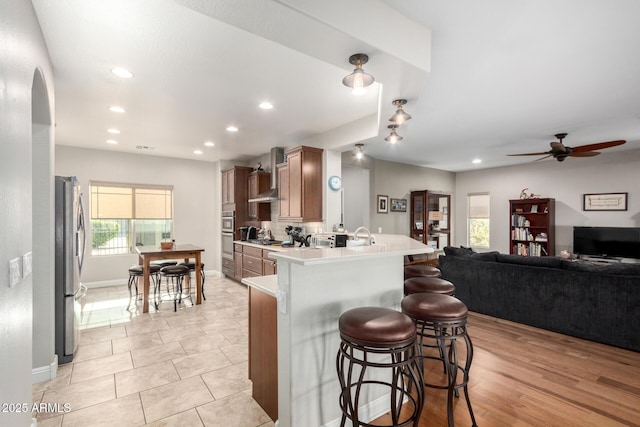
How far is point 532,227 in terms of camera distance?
694 cm

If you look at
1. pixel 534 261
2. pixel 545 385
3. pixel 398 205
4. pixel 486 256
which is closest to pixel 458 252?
pixel 486 256

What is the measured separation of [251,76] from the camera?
2.91 metres

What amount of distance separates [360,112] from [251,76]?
156cm

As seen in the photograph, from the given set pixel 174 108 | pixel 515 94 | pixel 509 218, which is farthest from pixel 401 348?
pixel 509 218

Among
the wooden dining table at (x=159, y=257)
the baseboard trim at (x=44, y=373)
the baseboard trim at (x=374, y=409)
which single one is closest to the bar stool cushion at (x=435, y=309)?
the baseboard trim at (x=374, y=409)

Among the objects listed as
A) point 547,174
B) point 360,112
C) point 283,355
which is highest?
point 360,112

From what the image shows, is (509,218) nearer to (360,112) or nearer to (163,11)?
(360,112)

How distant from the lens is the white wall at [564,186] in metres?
5.85

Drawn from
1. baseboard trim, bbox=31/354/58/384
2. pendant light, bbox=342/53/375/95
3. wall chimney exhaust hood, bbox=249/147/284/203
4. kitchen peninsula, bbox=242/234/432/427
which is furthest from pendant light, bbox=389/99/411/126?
baseboard trim, bbox=31/354/58/384

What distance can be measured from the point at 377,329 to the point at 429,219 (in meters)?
6.51

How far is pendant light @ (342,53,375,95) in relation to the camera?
6.30 feet

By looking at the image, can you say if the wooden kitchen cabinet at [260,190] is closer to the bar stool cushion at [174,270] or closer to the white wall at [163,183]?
the white wall at [163,183]

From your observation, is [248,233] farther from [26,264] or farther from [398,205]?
[26,264]

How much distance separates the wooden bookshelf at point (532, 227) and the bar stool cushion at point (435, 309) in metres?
6.03
